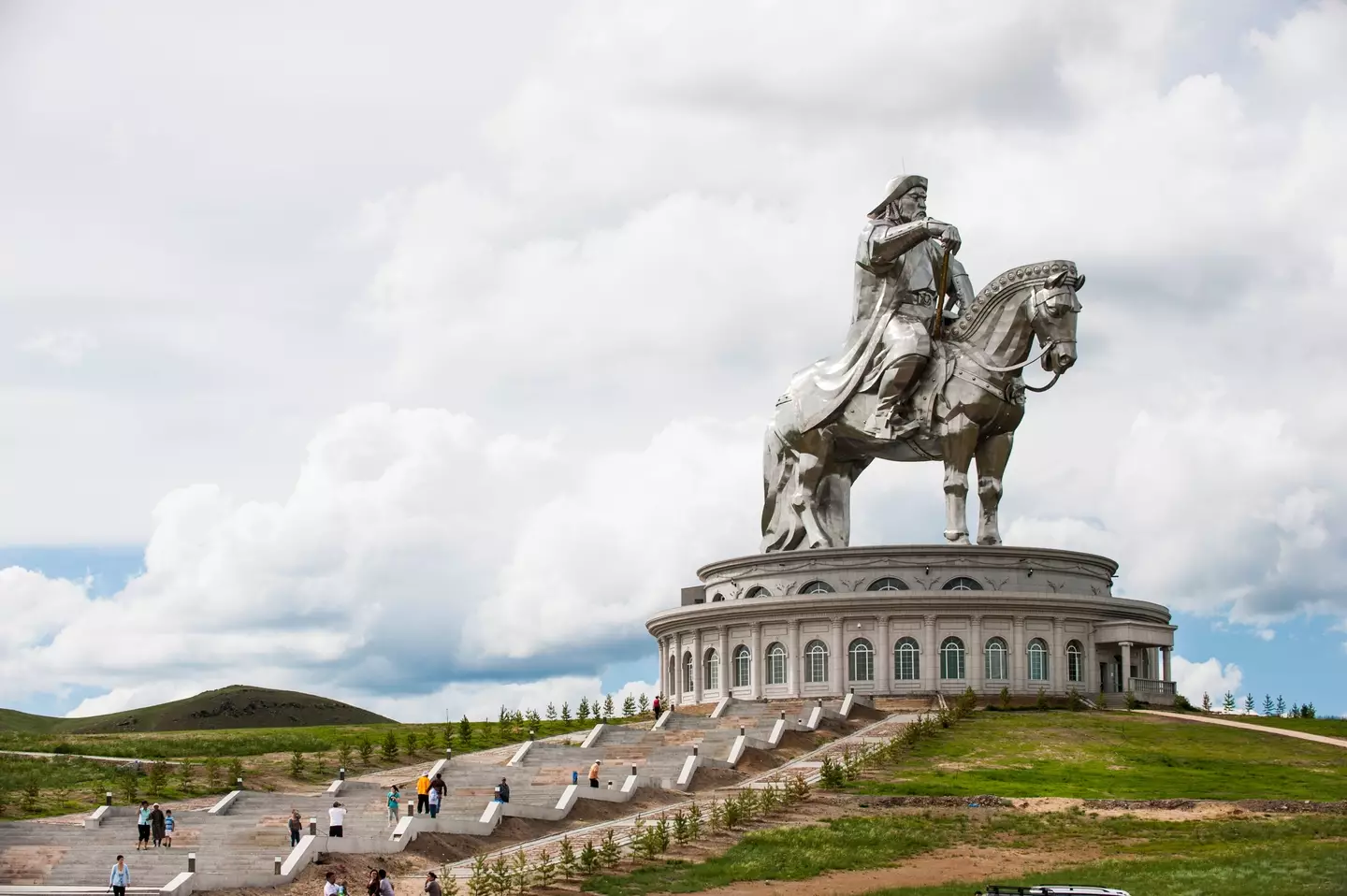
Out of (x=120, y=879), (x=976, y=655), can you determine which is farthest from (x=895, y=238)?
(x=120, y=879)

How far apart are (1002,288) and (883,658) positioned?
43.5 feet

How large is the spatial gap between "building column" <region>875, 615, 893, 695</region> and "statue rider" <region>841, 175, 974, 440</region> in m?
6.70

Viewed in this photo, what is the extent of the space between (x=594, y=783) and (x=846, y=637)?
20.3 metres

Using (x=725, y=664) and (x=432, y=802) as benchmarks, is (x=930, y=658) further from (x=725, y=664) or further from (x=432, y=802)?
(x=432, y=802)

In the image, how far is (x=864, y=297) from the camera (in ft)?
216

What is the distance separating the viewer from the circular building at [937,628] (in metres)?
62.2

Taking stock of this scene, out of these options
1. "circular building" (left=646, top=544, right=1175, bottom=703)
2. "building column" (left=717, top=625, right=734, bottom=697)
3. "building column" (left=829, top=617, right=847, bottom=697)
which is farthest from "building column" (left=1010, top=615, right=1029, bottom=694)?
"building column" (left=717, top=625, right=734, bottom=697)

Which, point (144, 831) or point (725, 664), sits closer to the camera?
point (144, 831)

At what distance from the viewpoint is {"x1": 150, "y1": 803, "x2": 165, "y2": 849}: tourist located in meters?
38.0

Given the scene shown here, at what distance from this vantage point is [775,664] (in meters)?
65.2

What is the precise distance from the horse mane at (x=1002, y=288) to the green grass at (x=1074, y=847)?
25925mm

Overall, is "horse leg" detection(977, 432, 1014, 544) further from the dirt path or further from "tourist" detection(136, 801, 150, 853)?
"tourist" detection(136, 801, 150, 853)

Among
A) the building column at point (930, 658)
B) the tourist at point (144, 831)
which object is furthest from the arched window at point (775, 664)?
the tourist at point (144, 831)

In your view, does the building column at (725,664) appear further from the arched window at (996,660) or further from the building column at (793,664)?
the arched window at (996,660)
